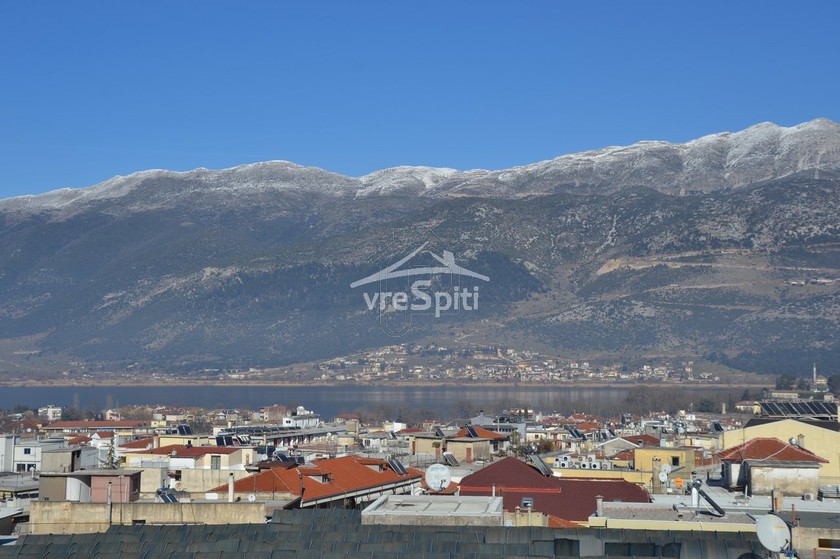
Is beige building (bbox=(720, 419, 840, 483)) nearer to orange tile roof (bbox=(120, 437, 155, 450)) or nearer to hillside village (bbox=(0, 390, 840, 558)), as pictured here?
hillside village (bbox=(0, 390, 840, 558))

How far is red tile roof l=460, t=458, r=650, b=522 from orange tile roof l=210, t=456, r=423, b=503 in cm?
318

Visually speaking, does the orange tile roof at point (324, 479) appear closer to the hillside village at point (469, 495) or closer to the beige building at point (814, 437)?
the hillside village at point (469, 495)

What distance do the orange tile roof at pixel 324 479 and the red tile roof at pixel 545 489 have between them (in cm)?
318

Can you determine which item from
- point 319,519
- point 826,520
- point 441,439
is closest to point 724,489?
point 826,520

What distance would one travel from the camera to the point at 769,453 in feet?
106

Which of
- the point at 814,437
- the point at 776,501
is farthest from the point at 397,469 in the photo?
the point at 776,501

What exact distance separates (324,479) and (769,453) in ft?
32.2

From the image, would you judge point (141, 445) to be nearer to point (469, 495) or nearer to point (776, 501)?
point (469, 495)

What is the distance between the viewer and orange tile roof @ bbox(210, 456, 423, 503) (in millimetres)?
32031

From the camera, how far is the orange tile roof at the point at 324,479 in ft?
105

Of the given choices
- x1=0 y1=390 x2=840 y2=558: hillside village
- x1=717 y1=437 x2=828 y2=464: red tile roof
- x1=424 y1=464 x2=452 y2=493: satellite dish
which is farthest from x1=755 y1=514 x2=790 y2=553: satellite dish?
x1=717 y1=437 x2=828 y2=464: red tile roof

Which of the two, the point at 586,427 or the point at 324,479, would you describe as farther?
the point at 586,427

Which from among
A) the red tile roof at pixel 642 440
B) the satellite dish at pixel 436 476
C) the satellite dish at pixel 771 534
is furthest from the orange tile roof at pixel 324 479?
the red tile roof at pixel 642 440

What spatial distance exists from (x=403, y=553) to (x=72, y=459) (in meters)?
12.3
